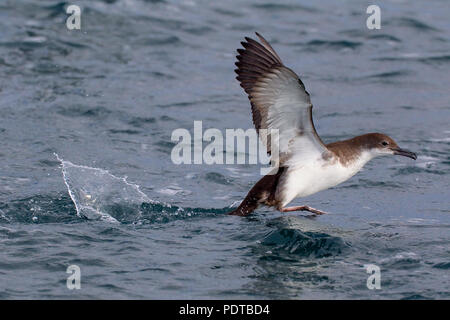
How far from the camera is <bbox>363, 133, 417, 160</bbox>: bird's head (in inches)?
328

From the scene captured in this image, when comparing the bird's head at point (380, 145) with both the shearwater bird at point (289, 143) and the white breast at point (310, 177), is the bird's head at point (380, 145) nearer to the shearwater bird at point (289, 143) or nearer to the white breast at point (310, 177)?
the shearwater bird at point (289, 143)

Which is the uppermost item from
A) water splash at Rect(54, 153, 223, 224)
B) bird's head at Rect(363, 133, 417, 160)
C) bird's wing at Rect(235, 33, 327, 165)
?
bird's wing at Rect(235, 33, 327, 165)

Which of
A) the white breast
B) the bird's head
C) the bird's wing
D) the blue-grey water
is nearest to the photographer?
the blue-grey water

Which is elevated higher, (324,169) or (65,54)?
(65,54)

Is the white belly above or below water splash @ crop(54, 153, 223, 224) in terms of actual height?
above

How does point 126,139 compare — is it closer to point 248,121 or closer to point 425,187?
point 248,121

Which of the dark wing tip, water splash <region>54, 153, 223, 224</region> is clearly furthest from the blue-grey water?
the dark wing tip

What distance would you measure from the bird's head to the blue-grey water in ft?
2.36

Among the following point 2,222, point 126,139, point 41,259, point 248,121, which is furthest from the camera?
point 248,121

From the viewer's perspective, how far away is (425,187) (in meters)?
9.69

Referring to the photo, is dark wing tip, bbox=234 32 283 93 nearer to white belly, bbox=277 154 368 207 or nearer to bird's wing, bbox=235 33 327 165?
bird's wing, bbox=235 33 327 165

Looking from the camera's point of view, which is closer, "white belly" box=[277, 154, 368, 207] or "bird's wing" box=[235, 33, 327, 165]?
"bird's wing" box=[235, 33, 327, 165]
